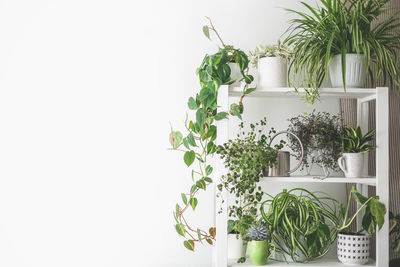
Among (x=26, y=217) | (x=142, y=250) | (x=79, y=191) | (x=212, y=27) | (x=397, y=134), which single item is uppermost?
(x=212, y=27)

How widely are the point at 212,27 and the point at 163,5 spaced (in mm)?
279

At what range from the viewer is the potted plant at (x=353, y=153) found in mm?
1771

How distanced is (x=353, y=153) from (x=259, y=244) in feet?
1.84

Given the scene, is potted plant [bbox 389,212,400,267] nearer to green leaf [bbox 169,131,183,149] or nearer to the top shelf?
the top shelf

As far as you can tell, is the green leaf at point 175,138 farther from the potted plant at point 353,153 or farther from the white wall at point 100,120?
the potted plant at point 353,153

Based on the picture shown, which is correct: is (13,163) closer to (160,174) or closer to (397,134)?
(160,174)

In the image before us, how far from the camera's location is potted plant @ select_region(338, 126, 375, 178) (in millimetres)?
1771

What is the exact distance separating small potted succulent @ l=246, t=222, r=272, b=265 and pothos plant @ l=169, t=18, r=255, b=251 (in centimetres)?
26

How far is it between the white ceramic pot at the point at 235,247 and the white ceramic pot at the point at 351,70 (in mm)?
813

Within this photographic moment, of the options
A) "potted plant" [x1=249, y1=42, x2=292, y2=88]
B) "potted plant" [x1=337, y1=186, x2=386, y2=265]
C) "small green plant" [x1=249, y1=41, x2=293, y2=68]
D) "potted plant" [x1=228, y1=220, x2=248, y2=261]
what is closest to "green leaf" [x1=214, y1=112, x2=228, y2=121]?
"potted plant" [x1=249, y1=42, x2=292, y2=88]

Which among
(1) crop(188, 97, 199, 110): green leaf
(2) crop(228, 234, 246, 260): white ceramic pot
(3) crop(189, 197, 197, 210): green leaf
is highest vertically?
(1) crop(188, 97, 199, 110): green leaf

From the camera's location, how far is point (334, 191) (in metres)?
2.10

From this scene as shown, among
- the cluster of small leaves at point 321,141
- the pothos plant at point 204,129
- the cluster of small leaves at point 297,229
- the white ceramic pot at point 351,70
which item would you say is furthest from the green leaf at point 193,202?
the white ceramic pot at point 351,70

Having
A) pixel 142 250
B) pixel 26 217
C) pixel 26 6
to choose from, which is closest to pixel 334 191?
pixel 142 250
